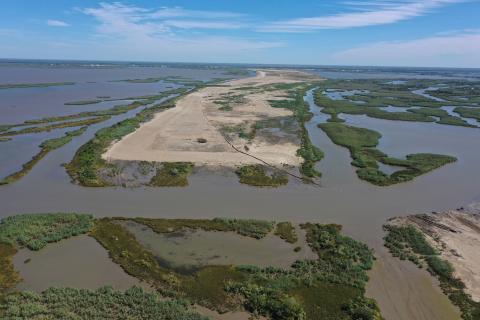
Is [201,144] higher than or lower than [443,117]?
lower

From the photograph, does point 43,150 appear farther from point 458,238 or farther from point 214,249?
point 458,238

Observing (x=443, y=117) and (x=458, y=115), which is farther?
(x=458, y=115)

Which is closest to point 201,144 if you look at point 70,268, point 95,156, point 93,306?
point 95,156

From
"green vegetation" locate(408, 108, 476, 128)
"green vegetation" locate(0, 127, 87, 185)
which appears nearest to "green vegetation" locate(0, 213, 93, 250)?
"green vegetation" locate(0, 127, 87, 185)

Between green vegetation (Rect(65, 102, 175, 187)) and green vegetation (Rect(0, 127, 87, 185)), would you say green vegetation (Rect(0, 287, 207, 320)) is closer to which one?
green vegetation (Rect(65, 102, 175, 187))

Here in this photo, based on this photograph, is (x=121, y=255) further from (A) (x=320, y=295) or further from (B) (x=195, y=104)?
(B) (x=195, y=104)

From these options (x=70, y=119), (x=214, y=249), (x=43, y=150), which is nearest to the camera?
(x=214, y=249)

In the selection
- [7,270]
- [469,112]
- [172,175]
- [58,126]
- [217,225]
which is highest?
[469,112]

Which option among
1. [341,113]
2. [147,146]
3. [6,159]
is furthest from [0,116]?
[341,113]
